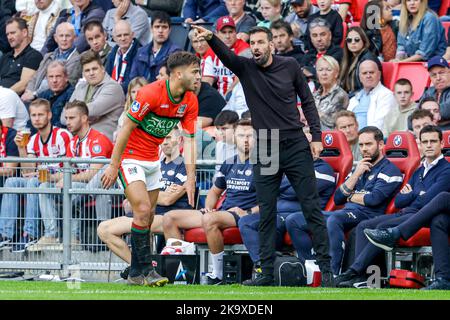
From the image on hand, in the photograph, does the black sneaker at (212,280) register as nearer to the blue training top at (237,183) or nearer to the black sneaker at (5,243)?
the blue training top at (237,183)

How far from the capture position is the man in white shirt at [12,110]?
1747 centimetres

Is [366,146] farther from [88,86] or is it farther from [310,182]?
[88,86]

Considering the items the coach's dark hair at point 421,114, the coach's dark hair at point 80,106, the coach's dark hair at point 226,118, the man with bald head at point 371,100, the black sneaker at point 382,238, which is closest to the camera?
the black sneaker at point 382,238

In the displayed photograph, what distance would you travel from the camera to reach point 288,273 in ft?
40.0

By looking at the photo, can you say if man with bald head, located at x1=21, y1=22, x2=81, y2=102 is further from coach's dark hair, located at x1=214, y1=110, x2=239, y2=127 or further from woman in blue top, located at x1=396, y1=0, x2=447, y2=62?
woman in blue top, located at x1=396, y1=0, x2=447, y2=62

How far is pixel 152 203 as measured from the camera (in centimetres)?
1209

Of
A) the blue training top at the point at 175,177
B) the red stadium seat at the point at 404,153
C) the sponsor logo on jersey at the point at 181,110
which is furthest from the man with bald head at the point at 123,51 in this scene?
the sponsor logo on jersey at the point at 181,110

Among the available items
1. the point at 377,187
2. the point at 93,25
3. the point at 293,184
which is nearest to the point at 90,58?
the point at 93,25

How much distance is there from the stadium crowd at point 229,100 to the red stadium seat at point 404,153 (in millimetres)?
199

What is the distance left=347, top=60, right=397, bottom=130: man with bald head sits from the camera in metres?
15.1

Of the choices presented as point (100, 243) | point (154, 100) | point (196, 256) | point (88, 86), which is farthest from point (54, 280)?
point (88, 86)

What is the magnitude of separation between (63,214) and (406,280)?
13.7 feet

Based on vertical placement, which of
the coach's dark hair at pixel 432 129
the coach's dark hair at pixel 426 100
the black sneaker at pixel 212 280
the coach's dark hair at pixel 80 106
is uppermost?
the coach's dark hair at pixel 426 100

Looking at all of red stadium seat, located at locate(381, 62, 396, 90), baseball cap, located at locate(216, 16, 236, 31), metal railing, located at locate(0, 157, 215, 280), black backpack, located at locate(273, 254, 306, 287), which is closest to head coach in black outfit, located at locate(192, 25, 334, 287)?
black backpack, located at locate(273, 254, 306, 287)
